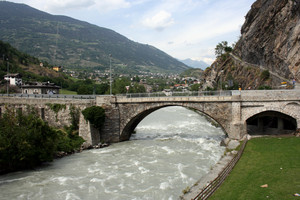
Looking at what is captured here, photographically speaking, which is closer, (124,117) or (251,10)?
(124,117)

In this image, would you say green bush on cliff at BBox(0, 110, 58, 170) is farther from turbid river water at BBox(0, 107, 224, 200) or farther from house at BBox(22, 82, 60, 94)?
house at BBox(22, 82, 60, 94)

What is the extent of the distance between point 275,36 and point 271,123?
18.7 metres

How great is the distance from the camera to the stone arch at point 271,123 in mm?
29264

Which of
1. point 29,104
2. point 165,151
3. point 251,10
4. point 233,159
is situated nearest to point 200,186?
point 233,159

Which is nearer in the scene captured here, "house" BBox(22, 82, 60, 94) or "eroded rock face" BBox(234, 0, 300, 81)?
"eroded rock face" BBox(234, 0, 300, 81)

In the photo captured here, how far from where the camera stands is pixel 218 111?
29.4 metres

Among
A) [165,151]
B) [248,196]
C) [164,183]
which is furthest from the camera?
[165,151]

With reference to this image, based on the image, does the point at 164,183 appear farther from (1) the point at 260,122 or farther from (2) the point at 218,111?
(1) the point at 260,122

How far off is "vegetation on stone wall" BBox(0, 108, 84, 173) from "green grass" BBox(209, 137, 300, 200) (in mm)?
16812

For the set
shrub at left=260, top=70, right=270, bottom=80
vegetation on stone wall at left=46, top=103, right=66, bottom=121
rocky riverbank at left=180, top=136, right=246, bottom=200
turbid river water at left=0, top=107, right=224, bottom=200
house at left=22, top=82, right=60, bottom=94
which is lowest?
turbid river water at left=0, top=107, right=224, bottom=200

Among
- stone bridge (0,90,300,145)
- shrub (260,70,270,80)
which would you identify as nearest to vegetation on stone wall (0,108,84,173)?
stone bridge (0,90,300,145)

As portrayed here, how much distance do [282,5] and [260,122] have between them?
22728mm

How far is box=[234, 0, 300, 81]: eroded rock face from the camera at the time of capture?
37312 mm

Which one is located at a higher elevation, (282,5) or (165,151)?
(282,5)
